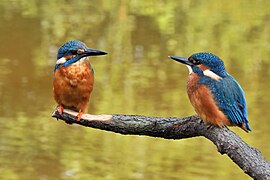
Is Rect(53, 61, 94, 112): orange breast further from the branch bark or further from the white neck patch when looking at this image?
the white neck patch

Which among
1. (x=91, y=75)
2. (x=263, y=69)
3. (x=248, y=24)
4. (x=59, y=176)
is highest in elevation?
(x=248, y=24)

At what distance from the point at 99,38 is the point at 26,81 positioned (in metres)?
2.00

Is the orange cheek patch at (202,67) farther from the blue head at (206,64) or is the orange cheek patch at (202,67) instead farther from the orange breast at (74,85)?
the orange breast at (74,85)

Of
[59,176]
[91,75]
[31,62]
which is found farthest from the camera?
[31,62]

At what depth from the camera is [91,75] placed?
2.56m

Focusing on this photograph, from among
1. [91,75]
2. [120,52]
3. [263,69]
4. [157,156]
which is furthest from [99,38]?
[91,75]

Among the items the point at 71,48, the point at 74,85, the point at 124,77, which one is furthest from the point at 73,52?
the point at 124,77

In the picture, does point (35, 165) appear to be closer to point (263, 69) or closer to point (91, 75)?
point (263, 69)

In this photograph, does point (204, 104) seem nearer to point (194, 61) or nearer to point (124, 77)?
point (194, 61)

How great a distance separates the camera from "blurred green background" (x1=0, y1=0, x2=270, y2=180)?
7317mm

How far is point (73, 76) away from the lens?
2537 mm

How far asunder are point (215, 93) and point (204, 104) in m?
0.06

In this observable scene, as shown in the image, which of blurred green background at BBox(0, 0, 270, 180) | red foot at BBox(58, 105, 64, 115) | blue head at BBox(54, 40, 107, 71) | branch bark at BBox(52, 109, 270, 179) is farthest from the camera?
blurred green background at BBox(0, 0, 270, 180)

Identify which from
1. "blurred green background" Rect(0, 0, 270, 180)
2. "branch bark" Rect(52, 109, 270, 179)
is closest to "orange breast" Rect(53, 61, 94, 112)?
"branch bark" Rect(52, 109, 270, 179)
